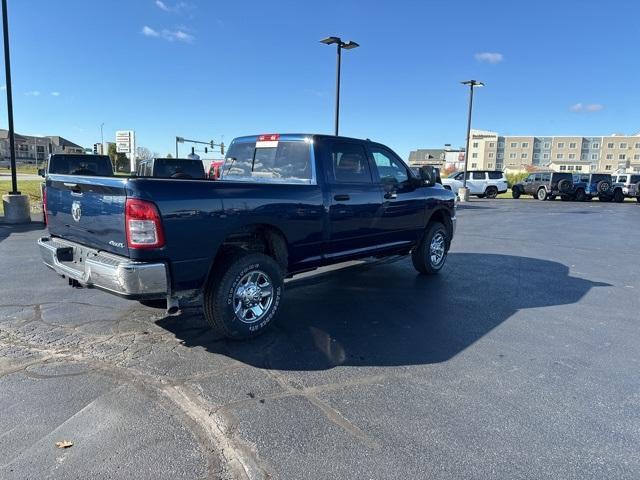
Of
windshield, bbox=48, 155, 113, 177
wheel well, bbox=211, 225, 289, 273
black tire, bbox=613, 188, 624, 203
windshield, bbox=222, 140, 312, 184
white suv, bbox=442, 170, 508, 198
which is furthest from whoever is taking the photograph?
black tire, bbox=613, 188, 624, 203

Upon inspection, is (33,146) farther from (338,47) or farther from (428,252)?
(428,252)

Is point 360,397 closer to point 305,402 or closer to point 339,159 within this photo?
point 305,402

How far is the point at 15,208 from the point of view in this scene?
11.9 m

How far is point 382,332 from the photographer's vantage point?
15.1 feet

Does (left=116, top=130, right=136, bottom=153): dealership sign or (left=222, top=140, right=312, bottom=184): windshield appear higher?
(left=116, top=130, right=136, bottom=153): dealership sign

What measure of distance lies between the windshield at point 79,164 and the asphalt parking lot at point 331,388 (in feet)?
22.3

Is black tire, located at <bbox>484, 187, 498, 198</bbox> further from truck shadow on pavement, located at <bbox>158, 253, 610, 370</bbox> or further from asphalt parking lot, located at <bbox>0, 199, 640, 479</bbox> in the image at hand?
asphalt parking lot, located at <bbox>0, 199, 640, 479</bbox>

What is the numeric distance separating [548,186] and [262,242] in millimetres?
32641

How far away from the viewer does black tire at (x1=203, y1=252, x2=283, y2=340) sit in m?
4.04

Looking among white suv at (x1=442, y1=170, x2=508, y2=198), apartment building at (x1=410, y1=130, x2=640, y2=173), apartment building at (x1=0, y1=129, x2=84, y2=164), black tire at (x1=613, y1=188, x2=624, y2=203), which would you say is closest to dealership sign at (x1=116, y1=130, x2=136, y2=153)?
white suv at (x1=442, y1=170, x2=508, y2=198)

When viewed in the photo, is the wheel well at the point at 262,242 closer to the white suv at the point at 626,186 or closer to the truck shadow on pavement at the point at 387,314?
the truck shadow on pavement at the point at 387,314

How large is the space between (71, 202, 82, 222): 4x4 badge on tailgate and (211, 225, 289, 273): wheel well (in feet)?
4.08

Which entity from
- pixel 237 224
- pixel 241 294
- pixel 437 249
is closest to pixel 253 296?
pixel 241 294

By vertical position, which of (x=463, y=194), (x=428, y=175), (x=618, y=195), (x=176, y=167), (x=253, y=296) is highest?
(x=176, y=167)
